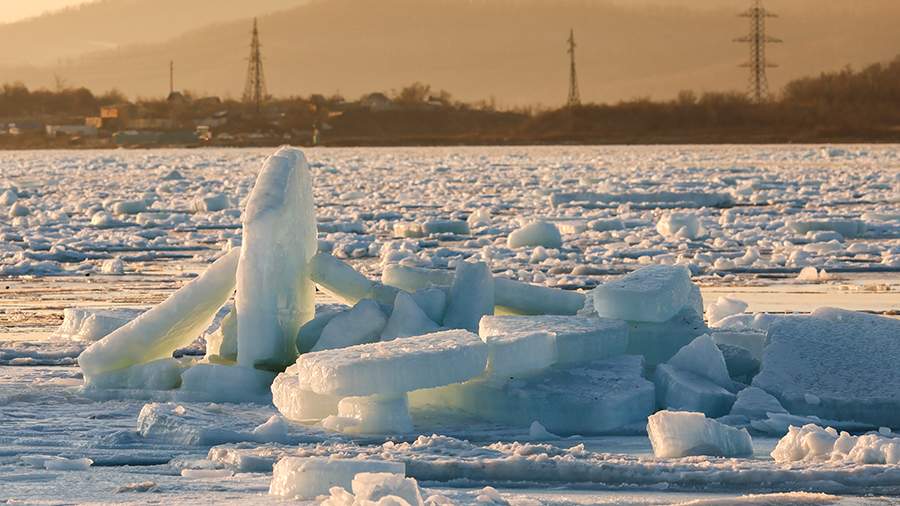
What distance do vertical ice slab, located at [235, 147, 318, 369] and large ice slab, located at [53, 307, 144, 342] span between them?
4.57 feet

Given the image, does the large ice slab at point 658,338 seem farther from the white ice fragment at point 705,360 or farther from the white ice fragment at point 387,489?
the white ice fragment at point 387,489

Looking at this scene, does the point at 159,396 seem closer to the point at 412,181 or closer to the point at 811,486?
the point at 811,486

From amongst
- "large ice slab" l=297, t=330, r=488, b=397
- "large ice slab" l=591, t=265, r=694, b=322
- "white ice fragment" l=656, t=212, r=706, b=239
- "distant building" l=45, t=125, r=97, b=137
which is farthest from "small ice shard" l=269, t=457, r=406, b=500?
"distant building" l=45, t=125, r=97, b=137

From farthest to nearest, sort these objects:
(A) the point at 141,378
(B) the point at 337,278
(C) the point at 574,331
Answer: (B) the point at 337,278 < (A) the point at 141,378 < (C) the point at 574,331

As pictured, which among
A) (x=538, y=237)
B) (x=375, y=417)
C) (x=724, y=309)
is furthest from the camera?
(x=538, y=237)

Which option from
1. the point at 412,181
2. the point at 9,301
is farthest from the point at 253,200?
the point at 412,181

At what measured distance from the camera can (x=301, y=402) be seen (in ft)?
16.9

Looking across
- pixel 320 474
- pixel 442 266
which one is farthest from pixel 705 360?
pixel 442 266

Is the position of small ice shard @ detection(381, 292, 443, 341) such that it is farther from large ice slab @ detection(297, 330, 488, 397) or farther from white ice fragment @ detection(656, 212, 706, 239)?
white ice fragment @ detection(656, 212, 706, 239)

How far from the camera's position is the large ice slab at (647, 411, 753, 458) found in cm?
461

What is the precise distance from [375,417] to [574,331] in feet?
2.94

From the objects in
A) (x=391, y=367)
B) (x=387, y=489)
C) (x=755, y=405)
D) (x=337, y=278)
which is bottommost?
(x=755, y=405)

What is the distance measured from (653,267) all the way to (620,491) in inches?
84.0

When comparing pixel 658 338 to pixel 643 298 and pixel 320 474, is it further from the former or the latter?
pixel 320 474
